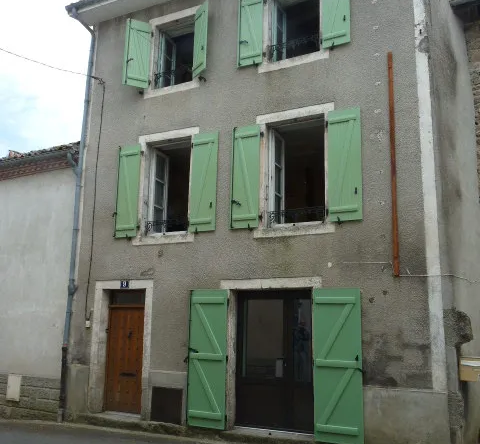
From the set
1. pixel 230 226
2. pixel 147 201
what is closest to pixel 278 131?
pixel 230 226

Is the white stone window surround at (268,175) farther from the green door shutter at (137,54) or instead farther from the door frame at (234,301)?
the green door shutter at (137,54)

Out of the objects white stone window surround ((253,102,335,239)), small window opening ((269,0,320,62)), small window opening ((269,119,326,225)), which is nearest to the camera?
white stone window surround ((253,102,335,239))

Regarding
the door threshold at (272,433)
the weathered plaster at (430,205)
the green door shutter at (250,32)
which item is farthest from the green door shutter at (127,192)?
the weathered plaster at (430,205)

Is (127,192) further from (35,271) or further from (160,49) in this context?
(160,49)

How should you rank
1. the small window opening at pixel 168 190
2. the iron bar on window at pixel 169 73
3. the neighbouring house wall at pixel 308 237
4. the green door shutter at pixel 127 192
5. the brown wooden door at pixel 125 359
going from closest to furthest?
1. the neighbouring house wall at pixel 308 237
2. the brown wooden door at pixel 125 359
3. the green door shutter at pixel 127 192
4. the small window opening at pixel 168 190
5. the iron bar on window at pixel 169 73

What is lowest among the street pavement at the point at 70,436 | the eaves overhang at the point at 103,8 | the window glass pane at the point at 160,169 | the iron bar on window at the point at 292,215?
the street pavement at the point at 70,436

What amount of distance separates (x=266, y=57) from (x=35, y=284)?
5.77 m

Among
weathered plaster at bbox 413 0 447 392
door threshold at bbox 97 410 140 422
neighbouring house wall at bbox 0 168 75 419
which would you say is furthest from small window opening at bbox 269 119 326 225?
neighbouring house wall at bbox 0 168 75 419

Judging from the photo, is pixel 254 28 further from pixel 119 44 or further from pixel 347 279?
pixel 347 279

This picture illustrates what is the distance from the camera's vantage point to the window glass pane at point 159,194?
31.7ft

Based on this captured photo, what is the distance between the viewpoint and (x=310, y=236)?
781cm

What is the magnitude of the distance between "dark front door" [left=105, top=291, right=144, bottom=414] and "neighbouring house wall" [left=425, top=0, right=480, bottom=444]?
15.8 feet

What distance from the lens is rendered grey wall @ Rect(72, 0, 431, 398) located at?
7102 millimetres

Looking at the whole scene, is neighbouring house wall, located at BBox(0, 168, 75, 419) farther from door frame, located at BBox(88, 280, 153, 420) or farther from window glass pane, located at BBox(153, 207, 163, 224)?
window glass pane, located at BBox(153, 207, 163, 224)
